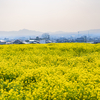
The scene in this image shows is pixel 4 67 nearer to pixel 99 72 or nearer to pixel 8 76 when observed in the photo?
pixel 8 76

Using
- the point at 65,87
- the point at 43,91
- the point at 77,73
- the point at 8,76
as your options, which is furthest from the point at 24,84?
the point at 77,73

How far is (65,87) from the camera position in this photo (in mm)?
3281

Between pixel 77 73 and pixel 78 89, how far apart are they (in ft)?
3.51

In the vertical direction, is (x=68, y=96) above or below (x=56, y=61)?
below

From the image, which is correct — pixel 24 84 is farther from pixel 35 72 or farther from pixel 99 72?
pixel 99 72

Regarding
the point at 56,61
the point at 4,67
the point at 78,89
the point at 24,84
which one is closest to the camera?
the point at 78,89

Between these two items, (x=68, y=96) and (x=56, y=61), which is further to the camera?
(x=56, y=61)

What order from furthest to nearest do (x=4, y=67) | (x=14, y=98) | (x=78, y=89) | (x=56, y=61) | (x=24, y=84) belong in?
(x=56, y=61), (x=4, y=67), (x=24, y=84), (x=78, y=89), (x=14, y=98)

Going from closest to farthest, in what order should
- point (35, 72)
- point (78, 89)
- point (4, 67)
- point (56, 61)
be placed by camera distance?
point (78, 89), point (35, 72), point (4, 67), point (56, 61)

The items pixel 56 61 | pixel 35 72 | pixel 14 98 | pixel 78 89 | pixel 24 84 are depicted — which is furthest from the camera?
pixel 56 61

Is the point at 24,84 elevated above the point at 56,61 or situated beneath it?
situated beneath

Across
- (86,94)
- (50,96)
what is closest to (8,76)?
(50,96)

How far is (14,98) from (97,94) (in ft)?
6.51

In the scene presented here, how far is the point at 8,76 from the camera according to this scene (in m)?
4.64
